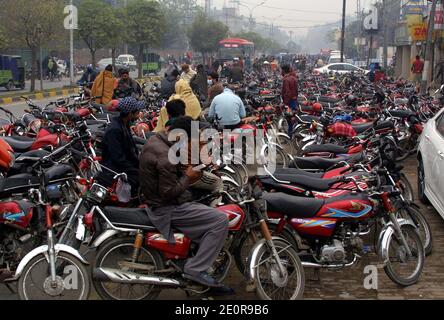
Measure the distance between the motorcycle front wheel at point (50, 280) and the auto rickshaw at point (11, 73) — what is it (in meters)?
23.7

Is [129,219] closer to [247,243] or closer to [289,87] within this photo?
[247,243]

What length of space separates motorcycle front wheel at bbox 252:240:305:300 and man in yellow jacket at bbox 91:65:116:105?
8462 millimetres

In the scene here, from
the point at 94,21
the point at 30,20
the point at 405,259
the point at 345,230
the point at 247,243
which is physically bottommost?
the point at 405,259

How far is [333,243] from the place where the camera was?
481 cm

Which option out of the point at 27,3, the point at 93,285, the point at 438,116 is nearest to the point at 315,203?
the point at 93,285

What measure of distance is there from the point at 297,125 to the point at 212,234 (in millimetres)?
6789

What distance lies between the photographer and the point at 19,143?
770cm

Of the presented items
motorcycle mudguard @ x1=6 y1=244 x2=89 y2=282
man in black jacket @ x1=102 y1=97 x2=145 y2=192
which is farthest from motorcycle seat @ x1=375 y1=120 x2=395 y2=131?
motorcycle mudguard @ x1=6 y1=244 x2=89 y2=282

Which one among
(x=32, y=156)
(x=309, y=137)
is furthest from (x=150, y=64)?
(x=32, y=156)

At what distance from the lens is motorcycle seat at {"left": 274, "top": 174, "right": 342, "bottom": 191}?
17.6 ft

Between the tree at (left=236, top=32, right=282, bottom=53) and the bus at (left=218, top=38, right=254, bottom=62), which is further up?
the tree at (left=236, top=32, right=282, bottom=53)

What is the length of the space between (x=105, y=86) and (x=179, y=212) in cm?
831

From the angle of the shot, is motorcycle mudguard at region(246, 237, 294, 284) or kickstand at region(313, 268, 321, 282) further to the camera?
kickstand at region(313, 268, 321, 282)

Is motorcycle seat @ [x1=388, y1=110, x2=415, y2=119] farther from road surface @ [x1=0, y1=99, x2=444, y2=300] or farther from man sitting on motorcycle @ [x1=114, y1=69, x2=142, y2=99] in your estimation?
man sitting on motorcycle @ [x1=114, y1=69, x2=142, y2=99]
